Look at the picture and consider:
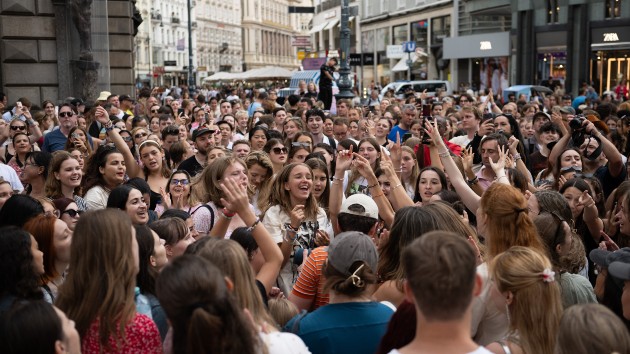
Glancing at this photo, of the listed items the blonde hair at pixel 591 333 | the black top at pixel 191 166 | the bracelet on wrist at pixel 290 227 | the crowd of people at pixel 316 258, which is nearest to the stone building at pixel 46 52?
the crowd of people at pixel 316 258

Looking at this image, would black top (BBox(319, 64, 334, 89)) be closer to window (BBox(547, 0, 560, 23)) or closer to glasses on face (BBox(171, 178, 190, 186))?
glasses on face (BBox(171, 178, 190, 186))

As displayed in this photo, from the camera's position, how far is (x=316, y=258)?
5500 millimetres

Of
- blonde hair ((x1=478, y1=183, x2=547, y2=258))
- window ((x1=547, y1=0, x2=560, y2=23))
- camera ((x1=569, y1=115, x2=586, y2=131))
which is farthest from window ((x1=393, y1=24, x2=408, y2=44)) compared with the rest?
blonde hair ((x1=478, y1=183, x2=547, y2=258))

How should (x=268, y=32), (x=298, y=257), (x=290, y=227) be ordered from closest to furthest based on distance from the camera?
(x=298, y=257) < (x=290, y=227) < (x=268, y=32)

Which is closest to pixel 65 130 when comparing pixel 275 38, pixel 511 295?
pixel 511 295

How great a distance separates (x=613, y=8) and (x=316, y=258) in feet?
111

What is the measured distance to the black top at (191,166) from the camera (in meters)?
10.4

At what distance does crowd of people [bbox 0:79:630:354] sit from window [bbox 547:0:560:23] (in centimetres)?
3132

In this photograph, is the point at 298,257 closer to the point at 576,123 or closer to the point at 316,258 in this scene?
the point at 316,258

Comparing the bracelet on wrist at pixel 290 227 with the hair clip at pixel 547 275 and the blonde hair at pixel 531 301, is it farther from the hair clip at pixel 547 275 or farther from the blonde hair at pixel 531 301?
the hair clip at pixel 547 275

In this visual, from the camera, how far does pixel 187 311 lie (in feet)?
11.6

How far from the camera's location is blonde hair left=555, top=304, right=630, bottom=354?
11.8 ft

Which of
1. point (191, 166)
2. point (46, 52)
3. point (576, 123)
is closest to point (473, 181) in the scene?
point (576, 123)

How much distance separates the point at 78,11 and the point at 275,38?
5511 inches
